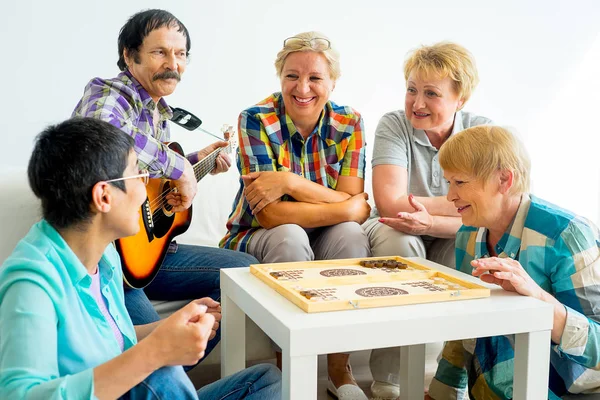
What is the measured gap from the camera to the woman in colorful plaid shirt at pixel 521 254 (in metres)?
1.38

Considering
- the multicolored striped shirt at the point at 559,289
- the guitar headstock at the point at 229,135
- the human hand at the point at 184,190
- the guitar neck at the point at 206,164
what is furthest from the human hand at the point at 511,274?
the guitar headstock at the point at 229,135

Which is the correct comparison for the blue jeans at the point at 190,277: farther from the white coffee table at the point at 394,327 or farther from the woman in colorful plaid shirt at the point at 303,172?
the white coffee table at the point at 394,327

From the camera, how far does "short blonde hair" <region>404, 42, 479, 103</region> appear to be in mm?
2078

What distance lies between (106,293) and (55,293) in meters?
0.20

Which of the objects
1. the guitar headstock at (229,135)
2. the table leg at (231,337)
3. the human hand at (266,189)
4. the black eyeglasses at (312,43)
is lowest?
the table leg at (231,337)

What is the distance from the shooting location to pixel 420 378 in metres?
1.77

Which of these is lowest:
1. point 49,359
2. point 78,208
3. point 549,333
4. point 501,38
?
point 549,333

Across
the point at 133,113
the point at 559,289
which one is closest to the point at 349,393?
the point at 559,289

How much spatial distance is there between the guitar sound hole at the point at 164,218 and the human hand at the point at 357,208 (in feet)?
1.80

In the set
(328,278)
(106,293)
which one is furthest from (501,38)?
(106,293)

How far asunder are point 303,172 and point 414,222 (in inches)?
16.6

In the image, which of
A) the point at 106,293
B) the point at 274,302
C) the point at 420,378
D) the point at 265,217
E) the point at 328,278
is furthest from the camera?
the point at 265,217

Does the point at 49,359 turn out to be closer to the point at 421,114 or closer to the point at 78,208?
the point at 78,208

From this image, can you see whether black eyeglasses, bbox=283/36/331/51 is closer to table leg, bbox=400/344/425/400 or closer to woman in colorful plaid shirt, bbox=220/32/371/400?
woman in colorful plaid shirt, bbox=220/32/371/400
